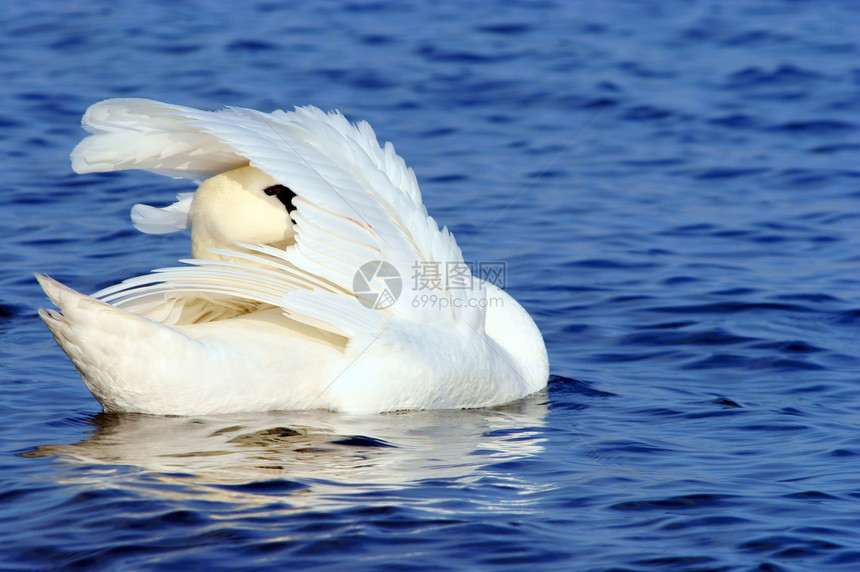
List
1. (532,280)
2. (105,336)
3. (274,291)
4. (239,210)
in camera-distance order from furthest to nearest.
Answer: (532,280) < (239,210) < (274,291) < (105,336)

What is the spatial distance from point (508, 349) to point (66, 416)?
2.48 meters

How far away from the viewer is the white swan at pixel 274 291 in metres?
5.29

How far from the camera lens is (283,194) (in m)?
5.84

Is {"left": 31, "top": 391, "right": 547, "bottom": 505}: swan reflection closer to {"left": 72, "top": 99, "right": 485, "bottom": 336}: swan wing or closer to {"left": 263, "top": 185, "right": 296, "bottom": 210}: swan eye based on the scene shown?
{"left": 72, "top": 99, "right": 485, "bottom": 336}: swan wing

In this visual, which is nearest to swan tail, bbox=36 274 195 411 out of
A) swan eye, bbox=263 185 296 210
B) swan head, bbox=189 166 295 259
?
swan head, bbox=189 166 295 259

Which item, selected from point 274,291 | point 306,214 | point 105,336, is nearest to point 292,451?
point 274,291

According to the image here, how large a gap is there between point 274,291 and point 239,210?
493mm

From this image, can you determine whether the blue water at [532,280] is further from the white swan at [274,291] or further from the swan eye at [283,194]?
the swan eye at [283,194]

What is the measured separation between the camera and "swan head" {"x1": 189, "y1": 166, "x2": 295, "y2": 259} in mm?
5723

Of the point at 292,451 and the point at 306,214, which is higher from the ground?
the point at 306,214

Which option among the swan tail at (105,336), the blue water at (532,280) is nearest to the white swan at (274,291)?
the swan tail at (105,336)

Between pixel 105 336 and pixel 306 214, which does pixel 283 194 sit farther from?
pixel 105 336

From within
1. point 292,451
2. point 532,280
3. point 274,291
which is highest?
point 274,291

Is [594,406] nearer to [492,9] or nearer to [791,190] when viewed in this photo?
[791,190]
